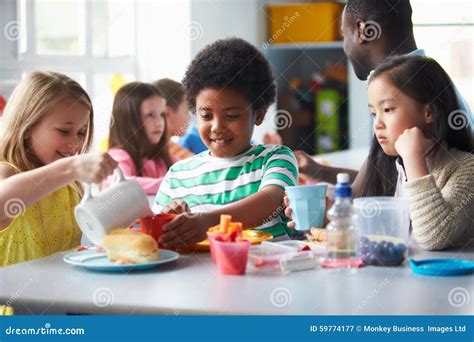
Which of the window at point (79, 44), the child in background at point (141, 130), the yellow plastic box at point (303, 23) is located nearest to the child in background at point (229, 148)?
the child in background at point (141, 130)

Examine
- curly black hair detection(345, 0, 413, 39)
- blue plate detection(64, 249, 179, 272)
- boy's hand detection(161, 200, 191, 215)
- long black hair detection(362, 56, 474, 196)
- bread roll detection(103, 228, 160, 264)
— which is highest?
curly black hair detection(345, 0, 413, 39)

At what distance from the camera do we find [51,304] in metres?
0.98

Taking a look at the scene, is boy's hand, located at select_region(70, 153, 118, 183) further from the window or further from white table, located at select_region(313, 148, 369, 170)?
white table, located at select_region(313, 148, 369, 170)

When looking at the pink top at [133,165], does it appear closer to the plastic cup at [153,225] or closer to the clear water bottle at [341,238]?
the plastic cup at [153,225]

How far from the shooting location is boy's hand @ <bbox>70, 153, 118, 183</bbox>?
44.6 inches

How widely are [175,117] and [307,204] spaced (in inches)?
62.1

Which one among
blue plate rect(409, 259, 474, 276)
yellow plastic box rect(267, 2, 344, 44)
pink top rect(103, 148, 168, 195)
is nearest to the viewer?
blue plate rect(409, 259, 474, 276)

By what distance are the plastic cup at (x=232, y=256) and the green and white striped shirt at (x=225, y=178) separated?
0.43m

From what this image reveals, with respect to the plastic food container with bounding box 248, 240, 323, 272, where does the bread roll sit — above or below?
above

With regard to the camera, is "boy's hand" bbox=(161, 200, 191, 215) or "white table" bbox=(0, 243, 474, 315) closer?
"white table" bbox=(0, 243, 474, 315)

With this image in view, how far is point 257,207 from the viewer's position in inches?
57.1

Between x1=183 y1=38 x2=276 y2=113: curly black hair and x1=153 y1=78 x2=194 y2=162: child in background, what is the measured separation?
3.37 ft

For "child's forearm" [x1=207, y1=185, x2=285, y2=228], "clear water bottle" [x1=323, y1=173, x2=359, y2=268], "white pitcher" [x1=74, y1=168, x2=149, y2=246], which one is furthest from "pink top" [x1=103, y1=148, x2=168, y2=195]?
"clear water bottle" [x1=323, y1=173, x2=359, y2=268]

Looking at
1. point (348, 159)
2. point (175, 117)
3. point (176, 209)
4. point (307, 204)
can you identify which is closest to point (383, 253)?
point (307, 204)
